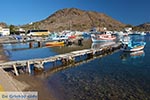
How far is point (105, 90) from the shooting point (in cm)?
2317

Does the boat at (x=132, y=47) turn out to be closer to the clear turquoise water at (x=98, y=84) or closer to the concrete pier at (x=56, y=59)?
the concrete pier at (x=56, y=59)

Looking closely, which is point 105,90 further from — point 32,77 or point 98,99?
point 32,77

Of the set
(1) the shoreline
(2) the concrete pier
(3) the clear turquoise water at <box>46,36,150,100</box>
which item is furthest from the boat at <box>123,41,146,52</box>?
(1) the shoreline

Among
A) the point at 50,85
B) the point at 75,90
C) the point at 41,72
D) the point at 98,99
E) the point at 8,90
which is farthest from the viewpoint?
the point at 41,72

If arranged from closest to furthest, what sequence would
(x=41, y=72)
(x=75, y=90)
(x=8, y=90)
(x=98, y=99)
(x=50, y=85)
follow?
(x=8, y=90), (x=98, y=99), (x=75, y=90), (x=50, y=85), (x=41, y=72)

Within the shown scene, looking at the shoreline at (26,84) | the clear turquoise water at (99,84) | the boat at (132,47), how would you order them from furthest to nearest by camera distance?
the boat at (132,47), the clear turquoise water at (99,84), the shoreline at (26,84)

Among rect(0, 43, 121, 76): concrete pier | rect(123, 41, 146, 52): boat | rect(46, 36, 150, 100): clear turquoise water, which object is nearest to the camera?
rect(46, 36, 150, 100): clear turquoise water

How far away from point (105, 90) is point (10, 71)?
1324 cm

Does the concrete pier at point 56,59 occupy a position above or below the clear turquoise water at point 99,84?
above

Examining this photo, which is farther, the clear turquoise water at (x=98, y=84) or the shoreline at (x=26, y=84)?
the clear turquoise water at (x=98, y=84)

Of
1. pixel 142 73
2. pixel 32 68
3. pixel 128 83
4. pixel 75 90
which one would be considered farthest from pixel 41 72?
pixel 142 73

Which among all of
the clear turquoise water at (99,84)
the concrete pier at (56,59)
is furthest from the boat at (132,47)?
the clear turquoise water at (99,84)

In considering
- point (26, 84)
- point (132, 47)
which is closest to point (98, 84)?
point (26, 84)

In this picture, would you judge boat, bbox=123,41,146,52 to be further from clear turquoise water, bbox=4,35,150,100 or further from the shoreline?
the shoreline
